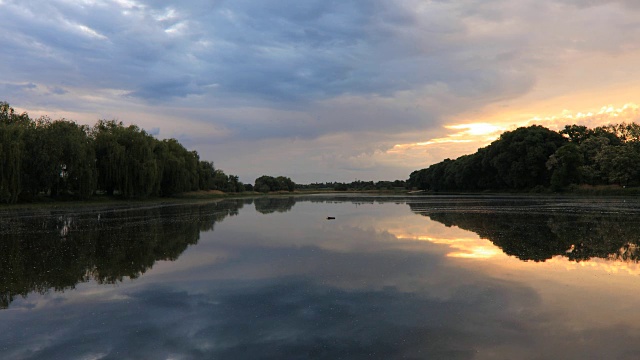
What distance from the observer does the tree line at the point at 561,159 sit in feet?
230

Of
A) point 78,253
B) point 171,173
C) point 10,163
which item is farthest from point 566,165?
point 10,163

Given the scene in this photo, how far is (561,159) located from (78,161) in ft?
268

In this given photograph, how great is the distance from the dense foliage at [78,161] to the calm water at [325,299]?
35323mm

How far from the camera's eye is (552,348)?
20.4 ft

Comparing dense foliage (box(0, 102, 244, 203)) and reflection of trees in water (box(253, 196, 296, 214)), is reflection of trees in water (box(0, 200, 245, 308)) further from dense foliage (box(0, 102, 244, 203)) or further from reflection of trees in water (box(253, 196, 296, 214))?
dense foliage (box(0, 102, 244, 203))

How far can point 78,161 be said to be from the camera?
51906 millimetres

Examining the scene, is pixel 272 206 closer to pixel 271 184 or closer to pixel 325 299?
pixel 325 299

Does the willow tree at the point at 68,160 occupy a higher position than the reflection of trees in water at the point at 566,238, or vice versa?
the willow tree at the point at 68,160

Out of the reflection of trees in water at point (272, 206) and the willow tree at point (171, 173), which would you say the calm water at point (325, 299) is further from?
the willow tree at point (171, 173)

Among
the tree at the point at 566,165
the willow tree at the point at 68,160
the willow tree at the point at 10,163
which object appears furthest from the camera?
the tree at the point at 566,165

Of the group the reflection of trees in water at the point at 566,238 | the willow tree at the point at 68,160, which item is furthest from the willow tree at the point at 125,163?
the reflection of trees in water at the point at 566,238

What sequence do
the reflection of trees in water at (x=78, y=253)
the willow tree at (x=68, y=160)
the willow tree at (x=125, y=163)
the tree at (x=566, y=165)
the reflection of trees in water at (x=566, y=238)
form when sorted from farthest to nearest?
the tree at (x=566, y=165)
the willow tree at (x=125, y=163)
the willow tree at (x=68, y=160)
the reflection of trees in water at (x=566, y=238)
the reflection of trees in water at (x=78, y=253)

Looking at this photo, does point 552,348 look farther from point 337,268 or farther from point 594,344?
point 337,268

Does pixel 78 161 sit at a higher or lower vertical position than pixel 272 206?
higher
